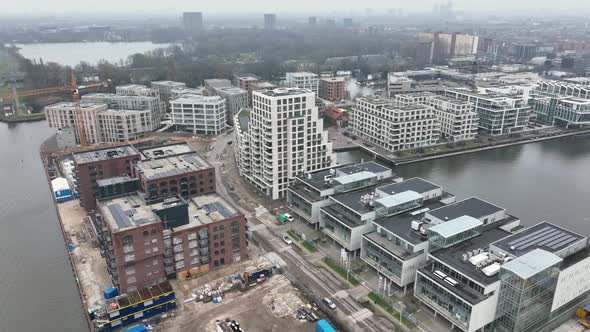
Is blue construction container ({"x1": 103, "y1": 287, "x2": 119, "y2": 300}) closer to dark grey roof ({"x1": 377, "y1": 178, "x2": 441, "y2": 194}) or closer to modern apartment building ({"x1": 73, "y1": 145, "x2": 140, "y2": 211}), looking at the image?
modern apartment building ({"x1": 73, "y1": 145, "x2": 140, "y2": 211})

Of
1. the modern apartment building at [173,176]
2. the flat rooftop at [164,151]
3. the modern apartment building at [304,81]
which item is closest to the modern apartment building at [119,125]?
the flat rooftop at [164,151]

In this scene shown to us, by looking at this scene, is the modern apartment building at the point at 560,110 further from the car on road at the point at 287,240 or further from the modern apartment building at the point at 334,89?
the car on road at the point at 287,240

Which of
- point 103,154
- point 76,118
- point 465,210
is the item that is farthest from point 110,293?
point 76,118

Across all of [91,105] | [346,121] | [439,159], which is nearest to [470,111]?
[439,159]

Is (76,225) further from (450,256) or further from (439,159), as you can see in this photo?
(439,159)

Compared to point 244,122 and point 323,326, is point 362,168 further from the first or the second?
point 244,122

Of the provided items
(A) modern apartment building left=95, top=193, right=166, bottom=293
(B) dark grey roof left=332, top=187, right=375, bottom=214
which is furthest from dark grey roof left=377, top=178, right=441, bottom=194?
(A) modern apartment building left=95, top=193, right=166, bottom=293
